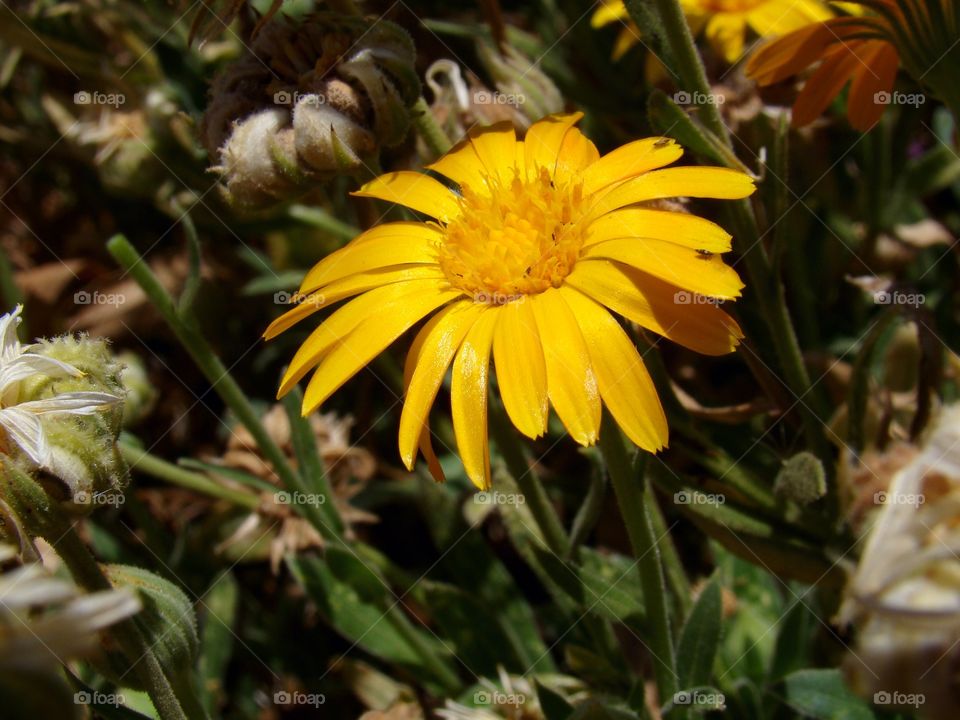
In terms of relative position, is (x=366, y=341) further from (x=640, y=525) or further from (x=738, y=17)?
(x=738, y=17)

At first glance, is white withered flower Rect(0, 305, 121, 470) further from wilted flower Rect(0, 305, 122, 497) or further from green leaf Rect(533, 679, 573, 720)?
green leaf Rect(533, 679, 573, 720)

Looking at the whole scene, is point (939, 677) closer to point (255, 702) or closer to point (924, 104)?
point (255, 702)

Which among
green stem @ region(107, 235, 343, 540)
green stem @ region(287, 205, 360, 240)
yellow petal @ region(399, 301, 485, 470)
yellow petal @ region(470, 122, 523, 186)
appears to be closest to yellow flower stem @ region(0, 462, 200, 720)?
yellow petal @ region(399, 301, 485, 470)

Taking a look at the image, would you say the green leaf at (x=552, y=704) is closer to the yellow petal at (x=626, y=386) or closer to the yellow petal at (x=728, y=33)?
the yellow petal at (x=626, y=386)

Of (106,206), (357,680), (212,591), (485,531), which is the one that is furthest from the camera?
(106,206)

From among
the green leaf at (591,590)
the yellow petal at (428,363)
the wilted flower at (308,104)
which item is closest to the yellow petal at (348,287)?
the yellow petal at (428,363)

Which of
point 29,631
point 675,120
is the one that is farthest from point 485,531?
point 29,631

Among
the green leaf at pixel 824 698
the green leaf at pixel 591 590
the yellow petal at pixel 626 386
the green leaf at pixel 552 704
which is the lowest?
the green leaf at pixel 824 698
